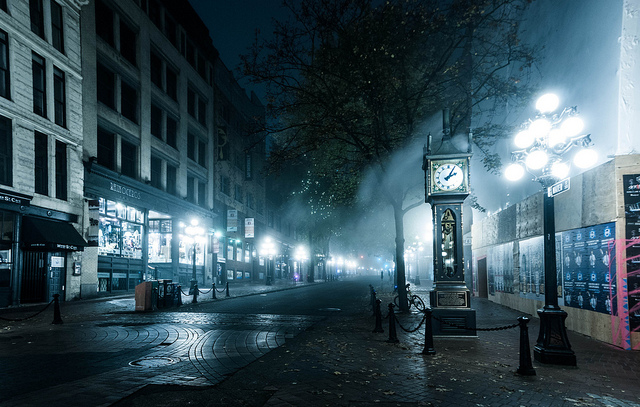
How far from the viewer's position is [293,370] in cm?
712

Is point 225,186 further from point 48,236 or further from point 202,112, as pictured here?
point 48,236

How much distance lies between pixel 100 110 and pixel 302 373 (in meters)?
20.9

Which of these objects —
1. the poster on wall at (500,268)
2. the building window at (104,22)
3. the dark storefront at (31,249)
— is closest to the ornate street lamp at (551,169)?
the poster on wall at (500,268)

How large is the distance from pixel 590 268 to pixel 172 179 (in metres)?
26.4

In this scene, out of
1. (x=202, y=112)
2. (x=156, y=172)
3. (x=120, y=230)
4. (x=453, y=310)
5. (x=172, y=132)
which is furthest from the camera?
(x=202, y=112)

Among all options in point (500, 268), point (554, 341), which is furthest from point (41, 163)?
point (500, 268)

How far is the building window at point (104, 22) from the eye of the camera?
23594 millimetres

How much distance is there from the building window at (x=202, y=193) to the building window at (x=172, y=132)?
487 centimetres

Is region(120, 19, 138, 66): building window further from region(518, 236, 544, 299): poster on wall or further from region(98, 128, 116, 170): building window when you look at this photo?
region(518, 236, 544, 299): poster on wall

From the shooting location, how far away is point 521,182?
17.2 meters

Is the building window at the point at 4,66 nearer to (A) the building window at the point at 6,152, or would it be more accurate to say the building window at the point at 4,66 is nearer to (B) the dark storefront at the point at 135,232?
(A) the building window at the point at 6,152

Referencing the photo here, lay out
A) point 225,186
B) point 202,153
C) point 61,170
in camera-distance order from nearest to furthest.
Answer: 1. point 61,170
2. point 202,153
3. point 225,186

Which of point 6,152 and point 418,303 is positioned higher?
point 6,152

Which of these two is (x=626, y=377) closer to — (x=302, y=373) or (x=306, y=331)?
(x=302, y=373)
